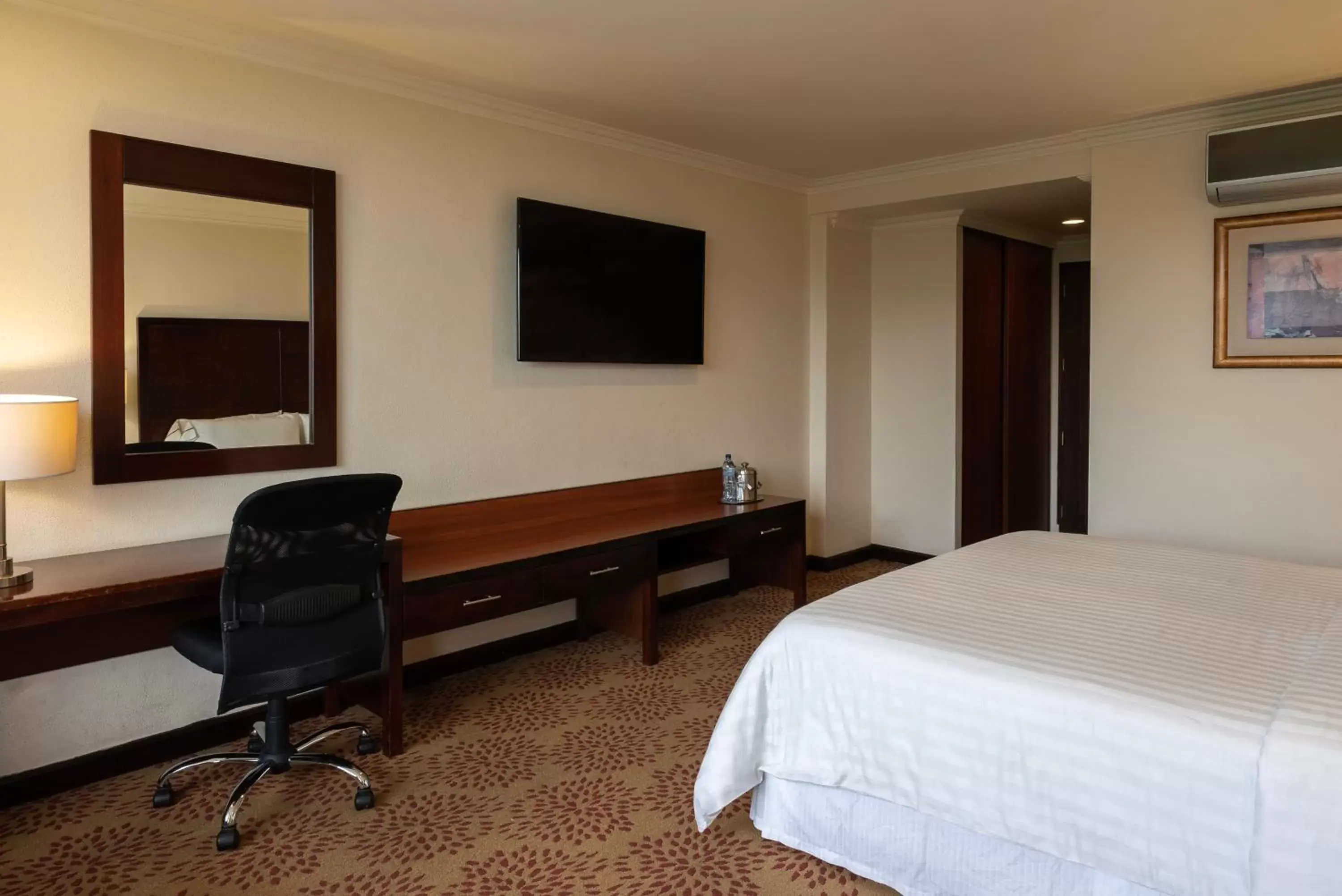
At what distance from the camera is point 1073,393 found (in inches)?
254

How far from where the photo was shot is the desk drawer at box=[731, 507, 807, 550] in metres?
4.40

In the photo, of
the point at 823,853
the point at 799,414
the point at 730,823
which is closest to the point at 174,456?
the point at 730,823

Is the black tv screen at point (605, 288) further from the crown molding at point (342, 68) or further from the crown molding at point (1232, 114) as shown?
the crown molding at point (1232, 114)

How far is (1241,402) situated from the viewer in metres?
3.91

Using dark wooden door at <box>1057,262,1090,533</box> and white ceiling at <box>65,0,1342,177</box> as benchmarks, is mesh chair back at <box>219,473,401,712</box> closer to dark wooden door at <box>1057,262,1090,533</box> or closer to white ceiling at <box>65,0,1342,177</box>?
white ceiling at <box>65,0,1342,177</box>

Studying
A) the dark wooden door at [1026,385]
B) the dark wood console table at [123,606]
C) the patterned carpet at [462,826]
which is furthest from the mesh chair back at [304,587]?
the dark wooden door at [1026,385]

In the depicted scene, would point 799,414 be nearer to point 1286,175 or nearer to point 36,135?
point 1286,175

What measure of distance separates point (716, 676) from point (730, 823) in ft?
4.16

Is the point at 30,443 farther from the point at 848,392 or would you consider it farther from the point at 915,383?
the point at 915,383

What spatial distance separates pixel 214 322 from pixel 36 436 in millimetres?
794

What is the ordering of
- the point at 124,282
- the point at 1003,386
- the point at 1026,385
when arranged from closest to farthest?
the point at 124,282 → the point at 1003,386 → the point at 1026,385

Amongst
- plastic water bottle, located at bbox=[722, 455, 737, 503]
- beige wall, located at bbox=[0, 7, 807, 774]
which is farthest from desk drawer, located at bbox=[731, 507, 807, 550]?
beige wall, located at bbox=[0, 7, 807, 774]

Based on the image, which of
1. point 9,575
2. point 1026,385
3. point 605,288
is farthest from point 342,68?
point 1026,385

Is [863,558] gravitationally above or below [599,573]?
below
